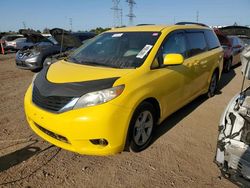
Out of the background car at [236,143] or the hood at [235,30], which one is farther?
the hood at [235,30]

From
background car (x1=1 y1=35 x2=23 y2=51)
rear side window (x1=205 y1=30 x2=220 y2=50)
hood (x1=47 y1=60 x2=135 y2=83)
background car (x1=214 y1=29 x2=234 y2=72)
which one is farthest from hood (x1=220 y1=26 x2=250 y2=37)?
background car (x1=1 y1=35 x2=23 y2=51)

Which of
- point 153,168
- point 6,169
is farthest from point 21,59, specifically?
point 153,168

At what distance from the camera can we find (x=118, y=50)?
12.7 ft

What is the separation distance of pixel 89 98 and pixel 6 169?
1.33m

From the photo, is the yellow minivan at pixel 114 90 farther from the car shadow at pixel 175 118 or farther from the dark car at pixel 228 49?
the dark car at pixel 228 49

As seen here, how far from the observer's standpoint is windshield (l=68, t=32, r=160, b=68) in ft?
11.6

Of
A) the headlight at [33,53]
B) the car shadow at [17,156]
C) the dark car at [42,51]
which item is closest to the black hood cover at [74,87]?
the car shadow at [17,156]

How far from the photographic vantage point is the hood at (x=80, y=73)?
124 inches

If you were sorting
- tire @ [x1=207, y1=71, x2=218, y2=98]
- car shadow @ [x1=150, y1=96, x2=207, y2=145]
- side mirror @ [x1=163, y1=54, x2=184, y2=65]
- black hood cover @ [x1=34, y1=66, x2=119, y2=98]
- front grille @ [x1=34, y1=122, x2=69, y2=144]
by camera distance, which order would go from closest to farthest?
black hood cover @ [x1=34, y1=66, x2=119, y2=98] < front grille @ [x1=34, y1=122, x2=69, y2=144] < side mirror @ [x1=163, y1=54, x2=184, y2=65] < car shadow @ [x1=150, y1=96, x2=207, y2=145] < tire @ [x1=207, y1=71, x2=218, y2=98]

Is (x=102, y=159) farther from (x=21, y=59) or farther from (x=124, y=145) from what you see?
(x=21, y=59)

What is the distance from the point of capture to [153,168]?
10.2ft

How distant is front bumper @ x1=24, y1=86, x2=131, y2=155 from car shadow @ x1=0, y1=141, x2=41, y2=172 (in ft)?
1.74

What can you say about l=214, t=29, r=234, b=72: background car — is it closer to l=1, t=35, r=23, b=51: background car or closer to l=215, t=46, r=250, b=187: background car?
l=215, t=46, r=250, b=187: background car

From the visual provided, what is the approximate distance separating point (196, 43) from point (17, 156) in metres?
3.68
